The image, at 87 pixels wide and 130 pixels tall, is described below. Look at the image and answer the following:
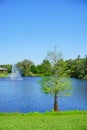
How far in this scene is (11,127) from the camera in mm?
10570

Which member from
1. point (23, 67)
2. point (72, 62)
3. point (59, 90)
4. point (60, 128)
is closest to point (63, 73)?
point (59, 90)

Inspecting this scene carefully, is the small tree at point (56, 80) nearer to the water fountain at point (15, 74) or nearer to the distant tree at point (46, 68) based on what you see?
the distant tree at point (46, 68)

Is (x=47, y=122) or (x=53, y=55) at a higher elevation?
(x=53, y=55)

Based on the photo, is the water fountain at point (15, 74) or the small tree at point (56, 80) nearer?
the small tree at point (56, 80)

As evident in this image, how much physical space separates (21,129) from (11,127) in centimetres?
48

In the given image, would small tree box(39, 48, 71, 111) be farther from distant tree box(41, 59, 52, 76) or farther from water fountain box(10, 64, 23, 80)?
water fountain box(10, 64, 23, 80)

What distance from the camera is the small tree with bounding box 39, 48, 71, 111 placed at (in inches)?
755

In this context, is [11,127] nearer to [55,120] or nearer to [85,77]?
[55,120]

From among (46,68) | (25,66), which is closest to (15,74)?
(25,66)

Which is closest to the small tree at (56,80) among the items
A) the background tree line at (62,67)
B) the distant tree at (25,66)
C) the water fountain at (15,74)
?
the background tree line at (62,67)

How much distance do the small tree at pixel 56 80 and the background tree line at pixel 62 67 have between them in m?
0.15

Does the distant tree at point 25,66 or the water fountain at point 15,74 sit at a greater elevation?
the distant tree at point 25,66

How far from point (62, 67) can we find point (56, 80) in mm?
1062

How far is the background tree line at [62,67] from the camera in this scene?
1994cm
